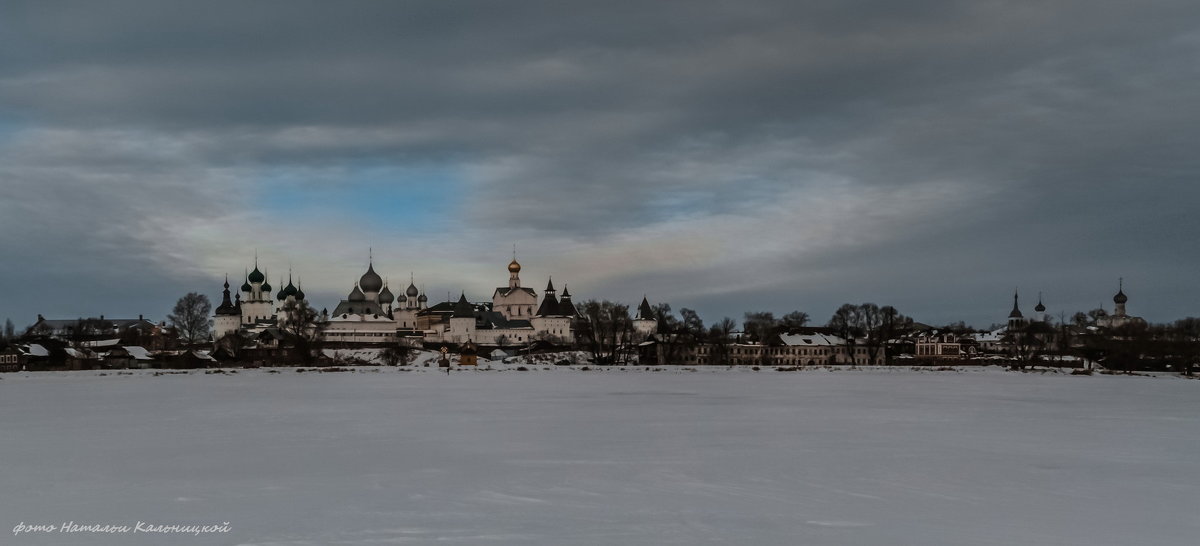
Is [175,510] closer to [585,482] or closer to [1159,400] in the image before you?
[585,482]

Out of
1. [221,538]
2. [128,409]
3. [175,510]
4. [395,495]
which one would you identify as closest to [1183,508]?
[395,495]

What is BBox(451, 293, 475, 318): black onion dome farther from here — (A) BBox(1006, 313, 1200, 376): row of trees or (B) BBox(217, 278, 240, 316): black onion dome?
(A) BBox(1006, 313, 1200, 376): row of trees

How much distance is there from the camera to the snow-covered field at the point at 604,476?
9.43m

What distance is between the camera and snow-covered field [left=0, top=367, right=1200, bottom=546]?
A: 943 cm

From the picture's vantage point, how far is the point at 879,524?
9727mm

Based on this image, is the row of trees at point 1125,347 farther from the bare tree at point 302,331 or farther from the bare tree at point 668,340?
the bare tree at point 302,331

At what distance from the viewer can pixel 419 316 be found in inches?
5664

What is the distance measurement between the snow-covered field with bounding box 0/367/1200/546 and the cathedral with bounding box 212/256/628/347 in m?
105

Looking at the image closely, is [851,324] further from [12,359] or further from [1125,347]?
[12,359]

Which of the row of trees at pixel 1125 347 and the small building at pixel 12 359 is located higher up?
the row of trees at pixel 1125 347

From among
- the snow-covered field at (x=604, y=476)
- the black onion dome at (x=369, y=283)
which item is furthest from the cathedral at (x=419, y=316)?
the snow-covered field at (x=604, y=476)

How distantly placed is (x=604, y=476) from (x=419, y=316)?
133 meters

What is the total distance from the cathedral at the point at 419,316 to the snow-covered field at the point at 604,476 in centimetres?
10550

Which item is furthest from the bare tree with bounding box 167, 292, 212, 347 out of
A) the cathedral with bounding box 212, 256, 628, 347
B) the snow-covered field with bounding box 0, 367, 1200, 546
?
the snow-covered field with bounding box 0, 367, 1200, 546
